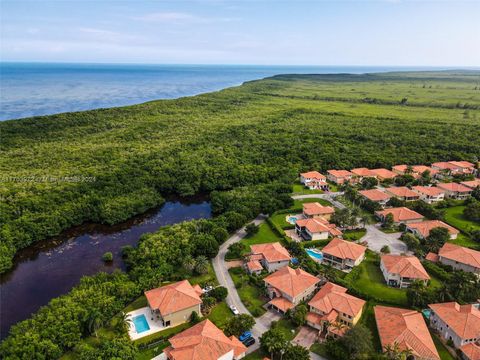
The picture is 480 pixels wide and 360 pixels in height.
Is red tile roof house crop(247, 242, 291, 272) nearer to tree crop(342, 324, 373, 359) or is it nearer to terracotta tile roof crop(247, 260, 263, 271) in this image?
terracotta tile roof crop(247, 260, 263, 271)

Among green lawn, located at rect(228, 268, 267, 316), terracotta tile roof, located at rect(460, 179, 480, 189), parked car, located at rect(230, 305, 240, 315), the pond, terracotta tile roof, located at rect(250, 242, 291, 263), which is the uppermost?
terracotta tile roof, located at rect(250, 242, 291, 263)

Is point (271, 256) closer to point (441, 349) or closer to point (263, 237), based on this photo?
point (263, 237)

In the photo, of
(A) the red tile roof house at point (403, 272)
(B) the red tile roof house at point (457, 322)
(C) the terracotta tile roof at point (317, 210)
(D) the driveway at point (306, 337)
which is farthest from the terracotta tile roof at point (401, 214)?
(D) the driveway at point (306, 337)

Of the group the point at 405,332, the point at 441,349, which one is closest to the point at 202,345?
the point at 405,332

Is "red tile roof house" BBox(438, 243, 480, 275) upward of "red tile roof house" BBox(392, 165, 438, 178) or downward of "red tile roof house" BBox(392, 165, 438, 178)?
upward

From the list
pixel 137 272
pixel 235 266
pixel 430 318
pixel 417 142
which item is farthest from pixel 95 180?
pixel 417 142

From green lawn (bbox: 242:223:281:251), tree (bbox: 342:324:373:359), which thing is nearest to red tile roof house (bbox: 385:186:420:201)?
green lawn (bbox: 242:223:281:251)

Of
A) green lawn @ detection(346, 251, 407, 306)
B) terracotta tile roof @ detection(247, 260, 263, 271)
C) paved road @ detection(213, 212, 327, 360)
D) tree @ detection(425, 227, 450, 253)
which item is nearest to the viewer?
paved road @ detection(213, 212, 327, 360)
